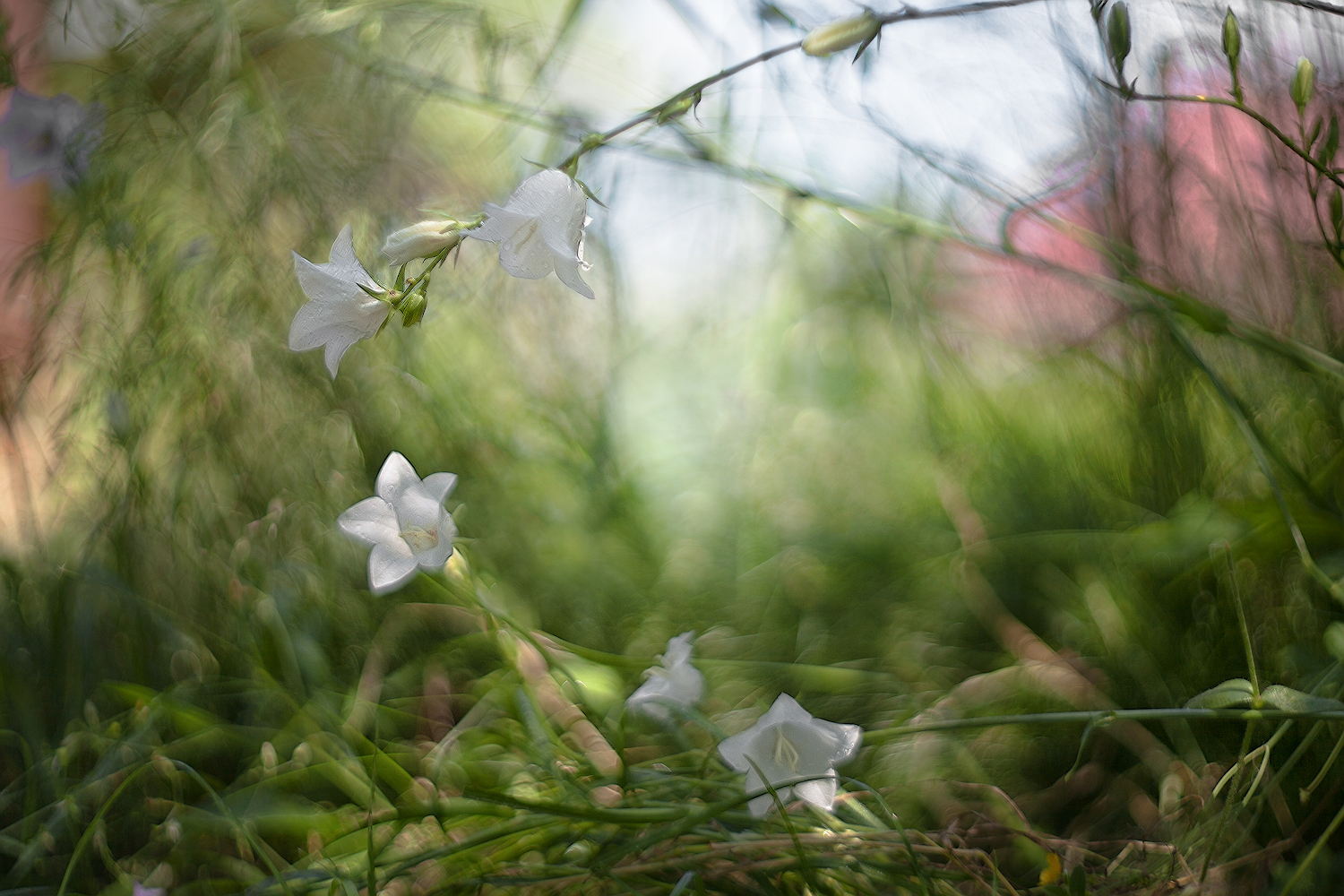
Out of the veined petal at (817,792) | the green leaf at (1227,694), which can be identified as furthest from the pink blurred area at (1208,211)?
the veined petal at (817,792)

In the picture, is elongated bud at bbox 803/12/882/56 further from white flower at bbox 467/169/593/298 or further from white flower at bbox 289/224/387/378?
white flower at bbox 289/224/387/378

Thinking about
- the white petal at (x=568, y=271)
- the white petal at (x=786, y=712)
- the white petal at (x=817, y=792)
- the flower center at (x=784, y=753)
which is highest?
the white petal at (x=568, y=271)

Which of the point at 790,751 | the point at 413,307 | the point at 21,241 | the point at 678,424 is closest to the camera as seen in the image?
the point at 413,307

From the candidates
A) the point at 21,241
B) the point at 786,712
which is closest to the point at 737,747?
the point at 786,712

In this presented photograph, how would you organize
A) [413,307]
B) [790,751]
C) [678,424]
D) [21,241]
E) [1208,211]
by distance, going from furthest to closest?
1. [678,424]
2. [21,241]
3. [1208,211]
4. [790,751]
5. [413,307]

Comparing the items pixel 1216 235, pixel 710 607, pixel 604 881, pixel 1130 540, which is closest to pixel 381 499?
pixel 604 881

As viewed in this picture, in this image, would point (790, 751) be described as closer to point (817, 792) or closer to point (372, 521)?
point (817, 792)

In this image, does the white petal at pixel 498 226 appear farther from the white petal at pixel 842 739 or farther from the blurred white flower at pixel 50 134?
the blurred white flower at pixel 50 134
